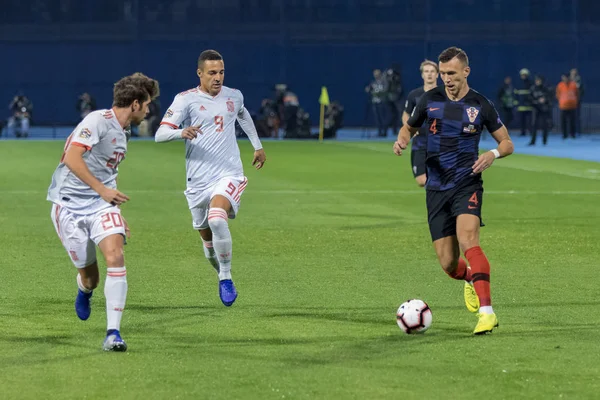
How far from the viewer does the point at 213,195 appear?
10.7m

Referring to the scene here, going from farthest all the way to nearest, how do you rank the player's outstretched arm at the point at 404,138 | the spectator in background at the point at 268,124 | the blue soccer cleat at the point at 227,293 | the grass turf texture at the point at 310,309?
1. the spectator in background at the point at 268,124
2. the blue soccer cleat at the point at 227,293
3. the player's outstretched arm at the point at 404,138
4. the grass turf texture at the point at 310,309

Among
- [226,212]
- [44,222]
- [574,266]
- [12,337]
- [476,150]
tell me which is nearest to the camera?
[12,337]

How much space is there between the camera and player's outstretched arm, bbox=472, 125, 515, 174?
9.15 m

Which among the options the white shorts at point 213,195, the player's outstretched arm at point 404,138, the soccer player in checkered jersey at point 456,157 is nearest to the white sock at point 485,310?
the soccer player in checkered jersey at point 456,157

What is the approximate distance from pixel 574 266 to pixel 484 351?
15.6 feet

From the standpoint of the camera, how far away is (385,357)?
8031 millimetres

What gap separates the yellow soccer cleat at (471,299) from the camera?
9.51 m

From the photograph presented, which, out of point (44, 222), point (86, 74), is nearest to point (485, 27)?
point (86, 74)

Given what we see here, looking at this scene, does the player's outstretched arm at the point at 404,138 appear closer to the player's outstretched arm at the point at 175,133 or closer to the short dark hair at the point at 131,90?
the player's outstretched arm at the point at 175,133

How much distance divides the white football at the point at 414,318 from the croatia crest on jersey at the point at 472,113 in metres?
1.48

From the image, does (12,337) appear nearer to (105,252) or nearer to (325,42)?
(105,252)

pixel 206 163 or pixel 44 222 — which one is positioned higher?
pixel 206 163

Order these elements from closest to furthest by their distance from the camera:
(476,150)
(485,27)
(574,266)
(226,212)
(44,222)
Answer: (476,150), (226,212), (574,266), (44,222), (485,27)

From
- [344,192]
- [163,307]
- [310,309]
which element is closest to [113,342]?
[163,307]
